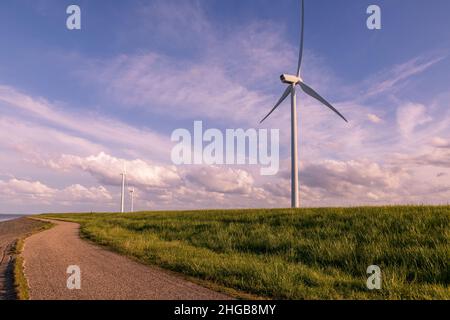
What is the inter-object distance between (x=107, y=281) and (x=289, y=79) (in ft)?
127

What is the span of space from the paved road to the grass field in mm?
1116

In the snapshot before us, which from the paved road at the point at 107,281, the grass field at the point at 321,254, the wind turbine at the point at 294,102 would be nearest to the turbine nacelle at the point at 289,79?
the wind turbine at the point at 294,102

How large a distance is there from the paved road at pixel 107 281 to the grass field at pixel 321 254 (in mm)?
1116

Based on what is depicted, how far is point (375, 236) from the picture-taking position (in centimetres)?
1791

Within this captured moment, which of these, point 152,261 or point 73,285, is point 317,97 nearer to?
point 152,261

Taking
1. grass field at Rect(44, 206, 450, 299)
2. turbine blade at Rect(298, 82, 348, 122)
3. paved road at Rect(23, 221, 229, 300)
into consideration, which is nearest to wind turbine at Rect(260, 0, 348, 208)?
turbine blade at Rect(298, 82, 348, 122)

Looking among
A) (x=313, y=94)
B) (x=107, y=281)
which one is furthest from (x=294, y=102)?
(x=107, y=281)

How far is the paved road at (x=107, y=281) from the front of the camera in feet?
31.8

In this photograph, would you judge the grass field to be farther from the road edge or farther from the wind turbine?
the wind turbine

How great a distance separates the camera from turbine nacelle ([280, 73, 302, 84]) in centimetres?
4506

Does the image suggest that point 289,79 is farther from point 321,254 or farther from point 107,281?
point 107,281

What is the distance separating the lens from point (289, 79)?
45.3 meters
